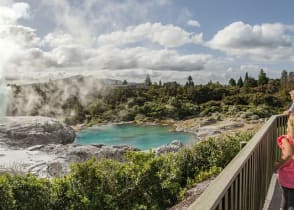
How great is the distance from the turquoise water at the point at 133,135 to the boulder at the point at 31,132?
3107 millimetres

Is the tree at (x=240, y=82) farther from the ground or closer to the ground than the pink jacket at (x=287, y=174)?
farther from the ground

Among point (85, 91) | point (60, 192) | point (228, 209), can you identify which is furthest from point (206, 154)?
point (85, 91)

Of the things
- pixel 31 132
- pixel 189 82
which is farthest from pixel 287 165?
pixel 189 82

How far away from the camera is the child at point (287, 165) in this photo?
7.43 feet

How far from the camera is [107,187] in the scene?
5.63m

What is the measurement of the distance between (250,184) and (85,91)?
34.2 metres

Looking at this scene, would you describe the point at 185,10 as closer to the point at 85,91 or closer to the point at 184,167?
the point at 184,167

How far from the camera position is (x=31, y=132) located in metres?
17.6

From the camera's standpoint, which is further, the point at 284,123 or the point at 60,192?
the point at 60,192

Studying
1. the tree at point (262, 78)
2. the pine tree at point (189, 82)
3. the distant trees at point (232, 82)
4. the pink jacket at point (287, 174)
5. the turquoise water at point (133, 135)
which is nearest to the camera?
the pink jacket at point (287, 174)

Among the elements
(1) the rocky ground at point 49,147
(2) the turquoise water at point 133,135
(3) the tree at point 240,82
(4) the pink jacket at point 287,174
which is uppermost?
(3) the tree at point 240,82

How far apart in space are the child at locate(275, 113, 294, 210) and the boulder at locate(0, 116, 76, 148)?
15745mm

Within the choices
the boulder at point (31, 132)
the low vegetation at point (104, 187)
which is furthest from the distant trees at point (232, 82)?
the low vegetation at point (104, 187)

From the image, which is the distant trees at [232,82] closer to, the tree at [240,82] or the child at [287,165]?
the tree at [240,82]
